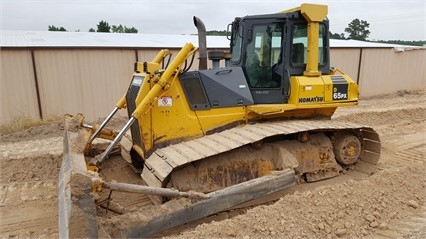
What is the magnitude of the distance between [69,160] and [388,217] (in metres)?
3.61

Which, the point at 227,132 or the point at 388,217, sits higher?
the point at 227,132

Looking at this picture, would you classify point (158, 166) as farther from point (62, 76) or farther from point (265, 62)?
point (62, 76)

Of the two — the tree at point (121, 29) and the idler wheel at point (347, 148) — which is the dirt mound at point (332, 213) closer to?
the idler wheel at point (347, 148)

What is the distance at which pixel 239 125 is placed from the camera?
4945 millimetres

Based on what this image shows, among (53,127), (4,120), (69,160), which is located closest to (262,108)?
(69,160)

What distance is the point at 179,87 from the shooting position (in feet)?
15.0

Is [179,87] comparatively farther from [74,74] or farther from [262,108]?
[74,74]

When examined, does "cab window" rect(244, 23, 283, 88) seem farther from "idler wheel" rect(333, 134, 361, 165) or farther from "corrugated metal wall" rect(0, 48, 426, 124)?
"corrugated metal wall" rect(0, 48, 426, 124)

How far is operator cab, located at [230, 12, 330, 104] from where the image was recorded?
5004 millimetres

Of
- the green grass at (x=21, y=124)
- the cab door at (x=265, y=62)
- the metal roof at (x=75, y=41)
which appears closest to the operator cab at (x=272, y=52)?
the cab door at (x=265, y=62)

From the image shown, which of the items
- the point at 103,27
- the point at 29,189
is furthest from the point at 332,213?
the point at 103,27

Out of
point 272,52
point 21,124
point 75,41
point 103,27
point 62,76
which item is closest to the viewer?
point 272,52

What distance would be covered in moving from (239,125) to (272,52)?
46.8 inches

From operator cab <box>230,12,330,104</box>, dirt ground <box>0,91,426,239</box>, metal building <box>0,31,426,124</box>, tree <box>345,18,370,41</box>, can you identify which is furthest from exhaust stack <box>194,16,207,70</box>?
tree <box>345,18,370,41</box>
